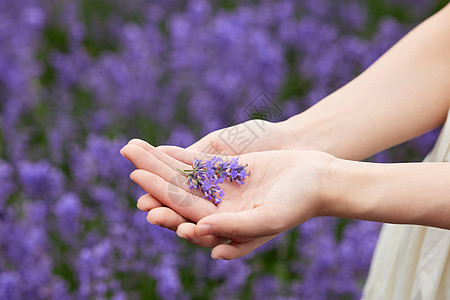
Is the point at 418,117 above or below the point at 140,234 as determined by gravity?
above

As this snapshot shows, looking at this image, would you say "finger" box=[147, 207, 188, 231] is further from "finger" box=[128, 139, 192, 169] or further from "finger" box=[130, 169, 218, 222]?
"finger" box=[128, 139, 192, 169]

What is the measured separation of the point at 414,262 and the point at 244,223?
54 cm

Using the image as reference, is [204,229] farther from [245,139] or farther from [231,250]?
[245,139]

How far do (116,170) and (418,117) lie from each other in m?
1.23

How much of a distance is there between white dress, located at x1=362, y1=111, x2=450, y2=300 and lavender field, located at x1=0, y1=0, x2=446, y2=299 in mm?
545

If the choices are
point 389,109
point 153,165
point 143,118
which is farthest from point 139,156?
point 143,118

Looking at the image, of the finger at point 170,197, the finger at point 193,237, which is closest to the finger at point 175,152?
the finger at point 170,197

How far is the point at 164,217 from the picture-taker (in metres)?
1.13

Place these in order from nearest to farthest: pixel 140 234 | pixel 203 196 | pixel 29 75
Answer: pixel 203 196 < pixel 140 234 < pixel 29 75

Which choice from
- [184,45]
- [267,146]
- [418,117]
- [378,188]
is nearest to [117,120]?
[184,45]

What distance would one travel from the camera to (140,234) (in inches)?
82.5

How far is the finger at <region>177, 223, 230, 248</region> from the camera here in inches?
42.6

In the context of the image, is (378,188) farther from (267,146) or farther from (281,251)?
(281,251)

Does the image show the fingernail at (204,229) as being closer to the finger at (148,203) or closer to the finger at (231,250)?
the finger at (231,250)
